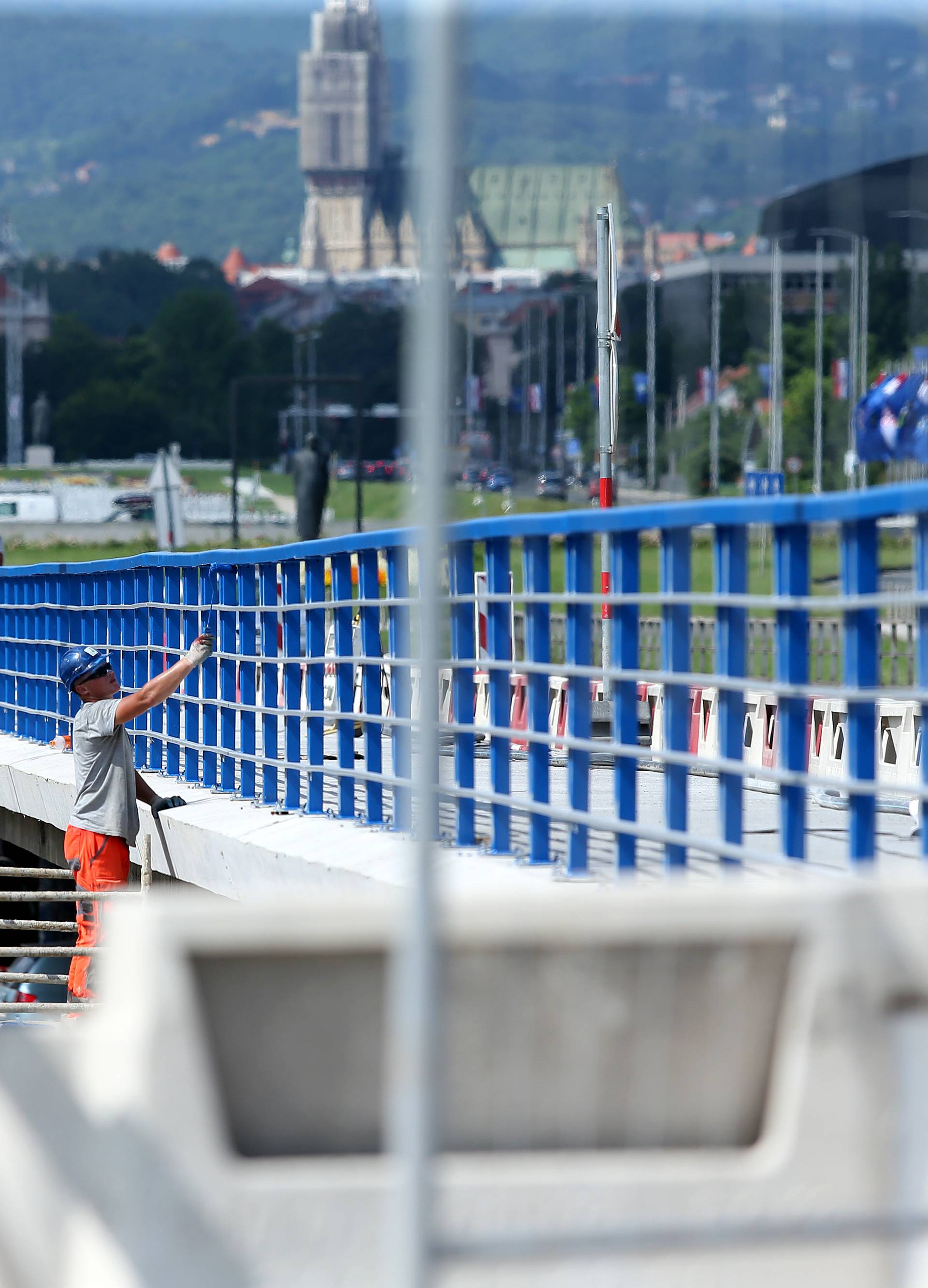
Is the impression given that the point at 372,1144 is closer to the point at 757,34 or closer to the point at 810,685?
the point at 810,685

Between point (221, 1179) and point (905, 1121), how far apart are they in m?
1.22

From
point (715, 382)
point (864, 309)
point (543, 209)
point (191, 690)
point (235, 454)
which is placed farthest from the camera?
point (543, 209)

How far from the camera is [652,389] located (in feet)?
220

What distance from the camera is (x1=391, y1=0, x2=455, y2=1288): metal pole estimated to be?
2.43 m

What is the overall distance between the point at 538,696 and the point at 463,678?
55 centimetres

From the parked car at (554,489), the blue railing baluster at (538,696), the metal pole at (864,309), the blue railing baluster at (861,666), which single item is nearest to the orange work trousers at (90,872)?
the blue railing baluster at (538,696)

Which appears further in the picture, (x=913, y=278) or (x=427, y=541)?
(x=913, y=278)

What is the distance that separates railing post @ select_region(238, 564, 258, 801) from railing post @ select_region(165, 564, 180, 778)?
1281mm

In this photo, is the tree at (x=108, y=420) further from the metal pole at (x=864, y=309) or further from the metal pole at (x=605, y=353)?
the metal pole at (x=605, y=353)

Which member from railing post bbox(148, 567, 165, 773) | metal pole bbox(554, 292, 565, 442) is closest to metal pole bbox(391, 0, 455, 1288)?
railing post bbox(148, 567, 165, 773)

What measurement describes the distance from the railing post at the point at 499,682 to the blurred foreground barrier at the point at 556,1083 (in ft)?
10.2

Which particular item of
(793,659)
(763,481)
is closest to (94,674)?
(793,659)

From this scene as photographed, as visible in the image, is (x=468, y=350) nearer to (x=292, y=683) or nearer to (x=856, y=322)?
(x=292, y=683)

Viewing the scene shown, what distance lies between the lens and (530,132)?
140500 millimetres
